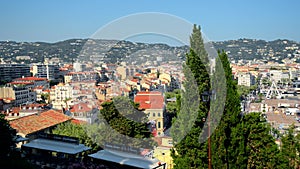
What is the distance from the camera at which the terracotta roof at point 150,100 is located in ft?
36.7

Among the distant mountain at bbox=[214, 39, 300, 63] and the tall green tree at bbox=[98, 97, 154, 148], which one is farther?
the distant mountain at bbox=[214, 39, 300, 63]

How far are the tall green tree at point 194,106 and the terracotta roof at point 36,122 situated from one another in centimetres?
489

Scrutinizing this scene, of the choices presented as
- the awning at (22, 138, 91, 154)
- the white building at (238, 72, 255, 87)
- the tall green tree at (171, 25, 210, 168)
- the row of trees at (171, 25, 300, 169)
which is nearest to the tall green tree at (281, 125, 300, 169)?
the row of trees at (171, 25, 300, 169)

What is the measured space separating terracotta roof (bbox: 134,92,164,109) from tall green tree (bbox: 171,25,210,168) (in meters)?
6.76

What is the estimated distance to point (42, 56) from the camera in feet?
208

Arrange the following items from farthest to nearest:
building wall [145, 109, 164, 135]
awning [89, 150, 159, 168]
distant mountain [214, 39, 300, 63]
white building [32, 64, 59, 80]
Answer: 1. distant mountain [214, 39, 300, 63]
2. white building [32, 64, 59, 80]
3. building wall [145, 109, 164, 135]
4. awning [89, 150, 159, 168]

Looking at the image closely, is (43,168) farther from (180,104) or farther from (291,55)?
(291,55)

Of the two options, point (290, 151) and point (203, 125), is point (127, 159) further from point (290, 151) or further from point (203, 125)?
point (290, 151)

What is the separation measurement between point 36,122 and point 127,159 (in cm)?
395

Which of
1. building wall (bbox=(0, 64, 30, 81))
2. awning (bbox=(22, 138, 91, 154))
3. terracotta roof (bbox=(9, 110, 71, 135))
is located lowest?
awning (bbox=(22, 138, 91, 154))

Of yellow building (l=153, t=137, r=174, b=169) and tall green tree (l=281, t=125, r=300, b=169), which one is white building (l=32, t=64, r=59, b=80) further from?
tall green tree (l=281, t=125, r=300, b=169)

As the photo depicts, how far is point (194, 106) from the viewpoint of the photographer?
4211 mm

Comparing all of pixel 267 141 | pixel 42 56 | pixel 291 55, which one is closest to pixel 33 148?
pixel 267 141

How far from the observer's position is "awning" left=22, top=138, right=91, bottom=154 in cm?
583
